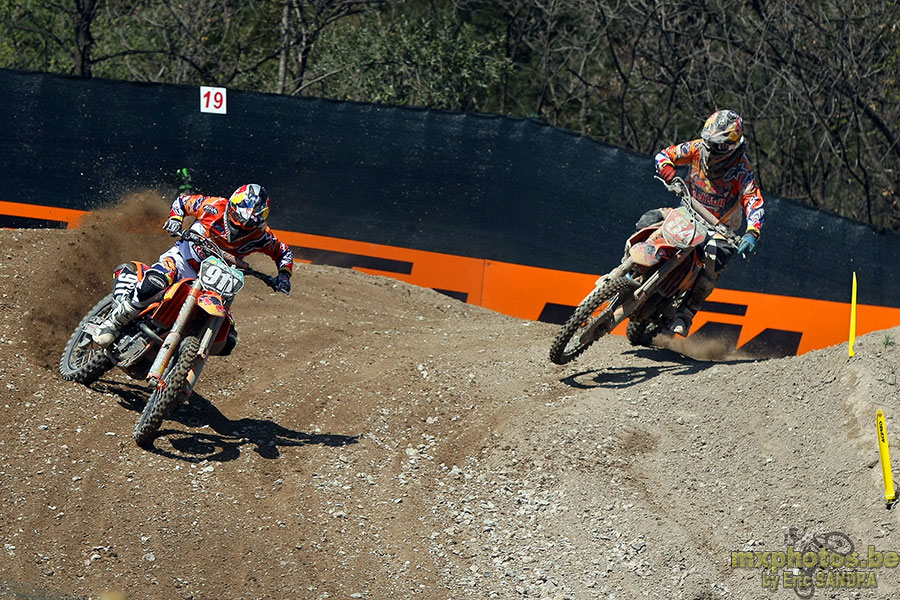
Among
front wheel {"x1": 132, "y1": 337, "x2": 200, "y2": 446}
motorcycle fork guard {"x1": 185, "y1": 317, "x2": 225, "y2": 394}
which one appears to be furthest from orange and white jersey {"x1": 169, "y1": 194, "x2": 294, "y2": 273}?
front wheel {"x1": 132, "y1": 337, "x2": 200, "y2": 446}

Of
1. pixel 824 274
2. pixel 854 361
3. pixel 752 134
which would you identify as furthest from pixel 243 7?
pixel 854 361

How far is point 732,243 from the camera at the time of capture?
10.1m

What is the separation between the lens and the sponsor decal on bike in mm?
6777

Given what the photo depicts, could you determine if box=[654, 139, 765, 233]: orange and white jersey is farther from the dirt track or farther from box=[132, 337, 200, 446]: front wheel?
box=[132, 337, 200, 446]: front wheel

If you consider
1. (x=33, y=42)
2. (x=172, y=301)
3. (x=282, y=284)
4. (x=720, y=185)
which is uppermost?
(x=33, y=42)

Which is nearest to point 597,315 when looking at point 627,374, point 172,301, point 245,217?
point 627,374

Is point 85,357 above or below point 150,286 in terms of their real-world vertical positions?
below

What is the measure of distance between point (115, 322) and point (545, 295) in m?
6.64

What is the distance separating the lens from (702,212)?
10266 mm

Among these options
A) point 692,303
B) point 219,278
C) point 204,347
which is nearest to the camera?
point 204,347

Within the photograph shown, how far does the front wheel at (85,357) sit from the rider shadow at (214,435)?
0.29 metres

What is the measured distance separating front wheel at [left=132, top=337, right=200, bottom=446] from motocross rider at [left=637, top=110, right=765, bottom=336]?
4441 millimetres

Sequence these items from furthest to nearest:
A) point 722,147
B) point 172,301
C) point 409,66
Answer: point 409,66, point 722,147, point 172,301

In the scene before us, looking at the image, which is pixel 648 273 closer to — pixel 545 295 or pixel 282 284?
pixel 282 284
